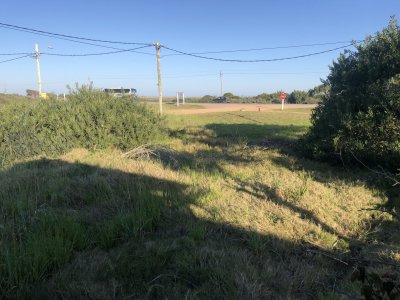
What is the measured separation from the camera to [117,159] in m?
8.83

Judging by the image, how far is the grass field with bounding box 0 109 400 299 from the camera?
141 inches

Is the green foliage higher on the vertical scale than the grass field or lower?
higher

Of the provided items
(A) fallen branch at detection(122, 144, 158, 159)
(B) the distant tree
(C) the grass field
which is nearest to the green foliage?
(A) fallen branch at detection(122, 144, 158, 159)

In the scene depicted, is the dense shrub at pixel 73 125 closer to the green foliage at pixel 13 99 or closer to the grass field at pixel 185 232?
the green foliage at pixel 13 99

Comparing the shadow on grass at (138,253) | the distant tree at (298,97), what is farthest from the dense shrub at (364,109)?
the distant tree at (298,97)

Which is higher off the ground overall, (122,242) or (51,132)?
(51,132)

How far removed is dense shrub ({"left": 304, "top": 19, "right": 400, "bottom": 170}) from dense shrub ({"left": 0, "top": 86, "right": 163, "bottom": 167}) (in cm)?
552

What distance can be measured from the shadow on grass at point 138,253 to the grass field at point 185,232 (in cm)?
1

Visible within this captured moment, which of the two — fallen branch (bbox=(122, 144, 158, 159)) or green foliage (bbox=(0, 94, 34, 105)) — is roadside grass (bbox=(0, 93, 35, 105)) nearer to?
green foliage (bbox=(0, 94, 34, 105))

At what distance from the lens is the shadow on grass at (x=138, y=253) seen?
3.52 meters

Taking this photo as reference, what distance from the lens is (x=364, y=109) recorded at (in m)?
8.82

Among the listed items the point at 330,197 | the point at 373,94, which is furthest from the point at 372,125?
the point at 330,197

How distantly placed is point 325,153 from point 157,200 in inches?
202

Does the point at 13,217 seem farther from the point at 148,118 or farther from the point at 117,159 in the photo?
the point at 148,118
